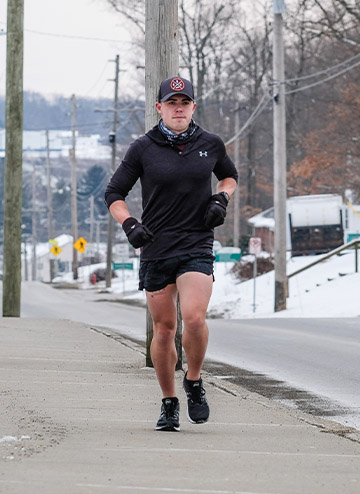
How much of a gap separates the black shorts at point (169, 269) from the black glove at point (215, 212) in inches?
8.4

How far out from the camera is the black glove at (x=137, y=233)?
24.2ft

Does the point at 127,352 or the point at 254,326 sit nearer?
the point at 127,352

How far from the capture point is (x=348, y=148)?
177ft

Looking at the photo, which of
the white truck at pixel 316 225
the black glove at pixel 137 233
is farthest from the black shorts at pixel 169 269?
the white truck at pixel 316 225

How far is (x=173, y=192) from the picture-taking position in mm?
7535

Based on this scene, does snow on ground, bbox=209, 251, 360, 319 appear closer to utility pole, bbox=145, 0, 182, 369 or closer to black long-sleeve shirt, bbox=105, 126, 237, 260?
utility pole, bbox=145, 0, 182, 369

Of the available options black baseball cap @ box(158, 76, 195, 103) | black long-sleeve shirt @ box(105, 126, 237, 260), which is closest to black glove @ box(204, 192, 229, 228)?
black long-sleeve shirt @ box(105, 126, 237, 260)

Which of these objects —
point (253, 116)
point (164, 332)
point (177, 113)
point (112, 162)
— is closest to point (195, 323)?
point (164, 332)

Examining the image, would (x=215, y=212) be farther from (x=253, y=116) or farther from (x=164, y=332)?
(x=253, y=116)

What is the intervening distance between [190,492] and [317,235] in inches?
2002

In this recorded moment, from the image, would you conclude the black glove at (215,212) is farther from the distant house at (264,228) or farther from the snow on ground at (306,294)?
the distant house at (264,228)

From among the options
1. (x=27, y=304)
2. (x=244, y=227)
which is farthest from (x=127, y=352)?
(x=244, y=227)

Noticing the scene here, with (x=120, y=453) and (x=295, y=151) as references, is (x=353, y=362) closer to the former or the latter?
(x=120, y=453)

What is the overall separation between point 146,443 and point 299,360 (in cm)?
885
